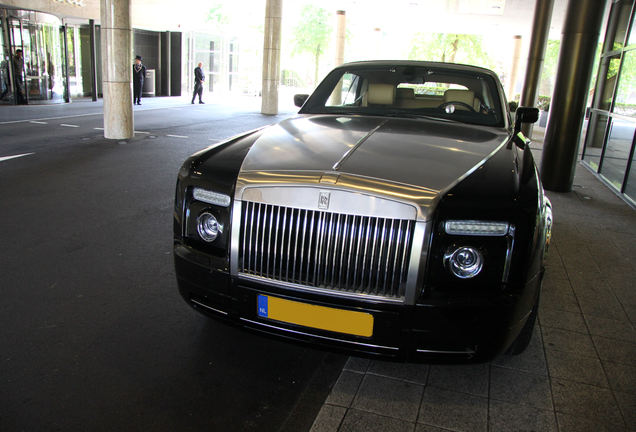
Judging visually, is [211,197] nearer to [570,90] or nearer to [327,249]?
[327,249]

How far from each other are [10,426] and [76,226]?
3.23 meters

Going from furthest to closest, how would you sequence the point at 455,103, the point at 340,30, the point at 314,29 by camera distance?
the point at 314,29 → the point at 340,30 → the point at 455,103

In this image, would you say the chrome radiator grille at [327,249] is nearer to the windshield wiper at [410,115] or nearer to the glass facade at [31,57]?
the windshield wiper at [410,115]

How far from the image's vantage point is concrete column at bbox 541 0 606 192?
324 inches

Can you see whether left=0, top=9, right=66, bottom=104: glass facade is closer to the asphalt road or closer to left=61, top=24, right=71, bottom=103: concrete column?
left=61, top=24, right=71, bottom=103: concrete column

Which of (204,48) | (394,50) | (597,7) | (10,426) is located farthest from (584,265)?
(394,50)

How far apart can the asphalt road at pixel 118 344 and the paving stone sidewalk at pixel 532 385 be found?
10.0 inches

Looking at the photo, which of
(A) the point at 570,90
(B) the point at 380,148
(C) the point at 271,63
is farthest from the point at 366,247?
(C) the point at 271,63

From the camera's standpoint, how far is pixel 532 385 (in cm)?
289

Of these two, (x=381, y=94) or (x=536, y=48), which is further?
(x=536, y=48)

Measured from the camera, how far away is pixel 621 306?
13.3ft

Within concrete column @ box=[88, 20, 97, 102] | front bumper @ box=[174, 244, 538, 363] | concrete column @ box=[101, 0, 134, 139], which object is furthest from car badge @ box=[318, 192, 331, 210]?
concrete column @ box=[88, 20, 97, 102]

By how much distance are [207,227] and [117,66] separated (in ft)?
32.7

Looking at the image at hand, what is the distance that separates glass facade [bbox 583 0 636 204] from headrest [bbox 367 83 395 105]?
5.49 meters
